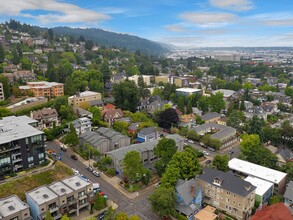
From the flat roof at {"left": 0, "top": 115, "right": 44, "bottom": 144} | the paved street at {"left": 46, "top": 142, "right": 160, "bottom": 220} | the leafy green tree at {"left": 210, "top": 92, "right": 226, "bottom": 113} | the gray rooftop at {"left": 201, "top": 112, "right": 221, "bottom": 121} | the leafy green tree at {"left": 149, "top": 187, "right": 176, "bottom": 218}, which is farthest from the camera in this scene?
the leafy green tree at {"left": 210, "top": 92, "right": 226, "bottom": 113}

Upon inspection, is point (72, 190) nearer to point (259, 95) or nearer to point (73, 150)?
point (73, 150)

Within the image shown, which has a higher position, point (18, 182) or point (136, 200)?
point (18, 182)

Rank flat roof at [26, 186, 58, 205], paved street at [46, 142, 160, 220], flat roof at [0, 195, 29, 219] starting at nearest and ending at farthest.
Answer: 1. flat roof at [0, 195, 29, 219]
2. flat roof at [26, 186, 58, 205]
3. paved street at [46, 142, 160, 220]

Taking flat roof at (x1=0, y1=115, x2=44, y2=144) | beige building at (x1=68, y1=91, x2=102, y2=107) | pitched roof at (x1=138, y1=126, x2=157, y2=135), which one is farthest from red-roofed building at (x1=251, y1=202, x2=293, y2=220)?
beige building at (x1=68, y1=91, x2=102, y2=107)

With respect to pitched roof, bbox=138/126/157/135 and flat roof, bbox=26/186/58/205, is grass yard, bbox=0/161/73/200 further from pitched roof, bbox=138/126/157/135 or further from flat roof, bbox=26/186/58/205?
pitched roof, bbox=138/126/157/135

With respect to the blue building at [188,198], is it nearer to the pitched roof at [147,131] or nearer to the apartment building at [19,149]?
the pitched roof at [147,131]

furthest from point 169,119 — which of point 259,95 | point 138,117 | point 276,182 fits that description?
point 259,95

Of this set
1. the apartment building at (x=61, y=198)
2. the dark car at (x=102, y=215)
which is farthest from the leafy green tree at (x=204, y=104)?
the dark car at (x=102, y=215)
